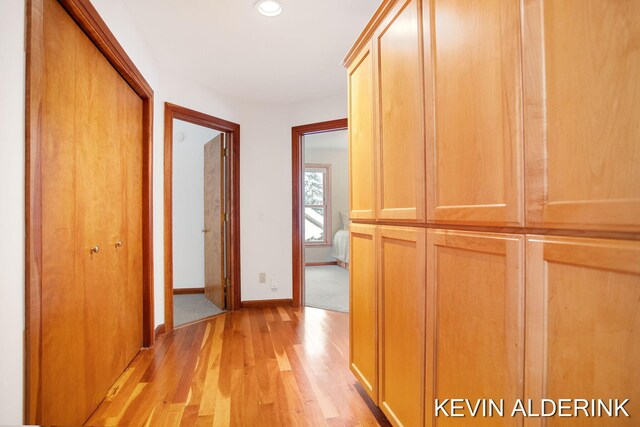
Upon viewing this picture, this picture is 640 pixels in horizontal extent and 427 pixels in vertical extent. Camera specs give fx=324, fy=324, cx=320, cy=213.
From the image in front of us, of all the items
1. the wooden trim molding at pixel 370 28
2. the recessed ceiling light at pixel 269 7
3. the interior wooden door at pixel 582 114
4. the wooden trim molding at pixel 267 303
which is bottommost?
the wooden trim molding at pixel 267 303

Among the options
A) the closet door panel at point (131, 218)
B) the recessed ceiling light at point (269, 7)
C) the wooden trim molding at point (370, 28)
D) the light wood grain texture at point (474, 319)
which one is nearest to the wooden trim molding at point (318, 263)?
the closet door panel at point (131, 218)

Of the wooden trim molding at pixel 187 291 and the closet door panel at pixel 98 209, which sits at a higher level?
the closet door panel at pixel 98 209

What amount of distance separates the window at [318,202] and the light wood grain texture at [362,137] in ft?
15.7

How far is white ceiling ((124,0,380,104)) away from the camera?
1989mm

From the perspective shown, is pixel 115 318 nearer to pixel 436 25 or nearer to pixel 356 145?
pixel 356 145

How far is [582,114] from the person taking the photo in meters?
0.66

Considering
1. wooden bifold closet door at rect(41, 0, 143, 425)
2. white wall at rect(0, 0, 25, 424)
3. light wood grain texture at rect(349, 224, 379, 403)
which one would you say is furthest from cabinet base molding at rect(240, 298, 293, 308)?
white wall at rect(0, 0, 25, 424)

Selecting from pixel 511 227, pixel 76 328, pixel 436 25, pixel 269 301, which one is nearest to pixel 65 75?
pixel 76 328

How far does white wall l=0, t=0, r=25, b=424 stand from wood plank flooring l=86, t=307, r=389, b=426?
79 cm

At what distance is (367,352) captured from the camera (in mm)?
1720

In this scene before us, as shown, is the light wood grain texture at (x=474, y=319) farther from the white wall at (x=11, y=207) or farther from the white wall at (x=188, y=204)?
the white wall at (x=188, y=204)

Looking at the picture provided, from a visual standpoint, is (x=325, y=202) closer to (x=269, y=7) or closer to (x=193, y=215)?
(x=193, y=215)

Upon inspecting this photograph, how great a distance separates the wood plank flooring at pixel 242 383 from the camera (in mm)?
1638

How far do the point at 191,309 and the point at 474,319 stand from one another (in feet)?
11.0
